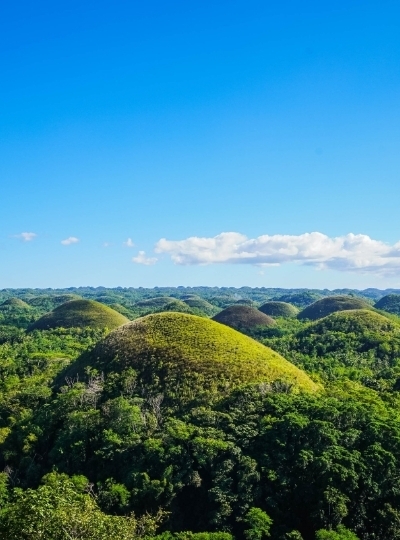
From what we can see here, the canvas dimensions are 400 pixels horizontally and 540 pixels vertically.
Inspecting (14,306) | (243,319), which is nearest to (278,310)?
(243,319)

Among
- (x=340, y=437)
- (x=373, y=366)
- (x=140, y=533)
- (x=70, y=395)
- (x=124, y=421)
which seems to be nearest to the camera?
(x=140, y=533)

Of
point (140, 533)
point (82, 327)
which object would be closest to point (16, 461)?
point (140, 533)

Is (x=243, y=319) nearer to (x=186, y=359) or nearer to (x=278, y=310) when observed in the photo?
(x=278, y=310)

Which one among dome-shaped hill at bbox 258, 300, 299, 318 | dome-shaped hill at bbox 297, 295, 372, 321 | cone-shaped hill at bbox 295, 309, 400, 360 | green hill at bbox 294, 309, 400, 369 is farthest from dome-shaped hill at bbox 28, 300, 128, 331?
dome-shaped hill at bbox 258, 300, 299, 318

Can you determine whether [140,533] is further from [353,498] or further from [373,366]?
[373,366]

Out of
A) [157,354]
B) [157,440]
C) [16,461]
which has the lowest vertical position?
[16,461]

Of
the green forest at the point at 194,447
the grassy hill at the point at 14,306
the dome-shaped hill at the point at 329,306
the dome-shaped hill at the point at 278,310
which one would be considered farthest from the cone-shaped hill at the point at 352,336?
the grassy hill at the point at 14,306
